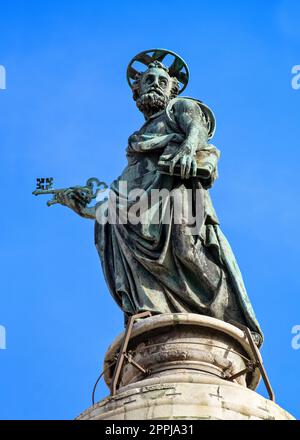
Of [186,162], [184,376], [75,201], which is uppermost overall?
[75,201]

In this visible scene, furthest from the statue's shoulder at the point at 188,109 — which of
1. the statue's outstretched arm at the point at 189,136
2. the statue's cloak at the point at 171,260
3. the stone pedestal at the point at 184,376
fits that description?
the stone pedestal at the point at 184,376

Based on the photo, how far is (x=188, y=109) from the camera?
65.8 feet

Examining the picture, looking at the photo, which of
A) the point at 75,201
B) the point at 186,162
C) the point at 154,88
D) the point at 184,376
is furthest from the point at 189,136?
the point at 184,376

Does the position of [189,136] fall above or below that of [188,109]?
below

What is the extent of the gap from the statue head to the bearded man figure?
402 millimetres

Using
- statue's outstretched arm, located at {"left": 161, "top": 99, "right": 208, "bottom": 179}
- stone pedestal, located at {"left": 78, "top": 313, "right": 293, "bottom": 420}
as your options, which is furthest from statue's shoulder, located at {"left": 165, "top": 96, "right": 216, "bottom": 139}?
stone pedestal, located at {"left": 78, "top": 313, "right": 293, "bottom": 420}

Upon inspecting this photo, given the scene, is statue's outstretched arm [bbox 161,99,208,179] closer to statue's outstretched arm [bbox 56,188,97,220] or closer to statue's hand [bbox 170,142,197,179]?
statue's hand [bbox 170,142,197,179]

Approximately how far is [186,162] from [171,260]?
1572mm

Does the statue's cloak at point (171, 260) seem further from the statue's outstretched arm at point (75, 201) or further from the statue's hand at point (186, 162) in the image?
the statue's outstretched arm at point (75, 201)

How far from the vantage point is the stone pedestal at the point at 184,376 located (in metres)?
15.0

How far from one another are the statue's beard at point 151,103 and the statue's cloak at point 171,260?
5.41ft

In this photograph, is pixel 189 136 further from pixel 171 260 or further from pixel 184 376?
pixel 184 376
